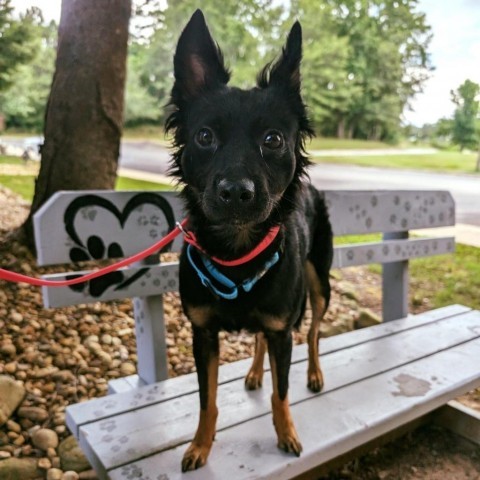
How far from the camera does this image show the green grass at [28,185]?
775 cm

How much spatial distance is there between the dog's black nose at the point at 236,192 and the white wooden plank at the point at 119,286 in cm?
90

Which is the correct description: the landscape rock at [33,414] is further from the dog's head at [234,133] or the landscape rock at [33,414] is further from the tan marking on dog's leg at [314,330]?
the dog's head at [234,133]

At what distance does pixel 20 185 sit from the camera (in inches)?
331

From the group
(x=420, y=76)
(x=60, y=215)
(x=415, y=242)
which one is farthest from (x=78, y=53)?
(x=420, y=76)

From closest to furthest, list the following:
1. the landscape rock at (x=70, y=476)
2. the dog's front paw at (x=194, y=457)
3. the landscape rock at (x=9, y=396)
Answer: the dog's front paw at (x=194, y=457) → the landscape rock at (x=70, y=476) → the landscape rock at (x=9, y=396)

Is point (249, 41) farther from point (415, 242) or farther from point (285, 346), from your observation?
point (285, 346)

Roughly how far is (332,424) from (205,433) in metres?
0.54

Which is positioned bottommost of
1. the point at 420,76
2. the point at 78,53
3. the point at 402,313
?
the point at 402,313

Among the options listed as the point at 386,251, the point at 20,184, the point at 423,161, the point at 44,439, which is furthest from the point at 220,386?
the point at 423,161

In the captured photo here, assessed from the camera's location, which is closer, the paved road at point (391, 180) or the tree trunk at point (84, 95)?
the tree trunk at point (84, 95)

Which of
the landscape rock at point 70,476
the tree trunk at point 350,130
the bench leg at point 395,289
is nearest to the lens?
the landscape rock at point 70,476

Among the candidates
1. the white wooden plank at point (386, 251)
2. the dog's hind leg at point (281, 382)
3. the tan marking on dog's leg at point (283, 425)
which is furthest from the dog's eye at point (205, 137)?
the white wooden plank at point (386, 251)

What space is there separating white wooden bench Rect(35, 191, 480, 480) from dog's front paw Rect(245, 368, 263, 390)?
0.12ft

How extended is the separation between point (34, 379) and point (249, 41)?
11.3 metres
